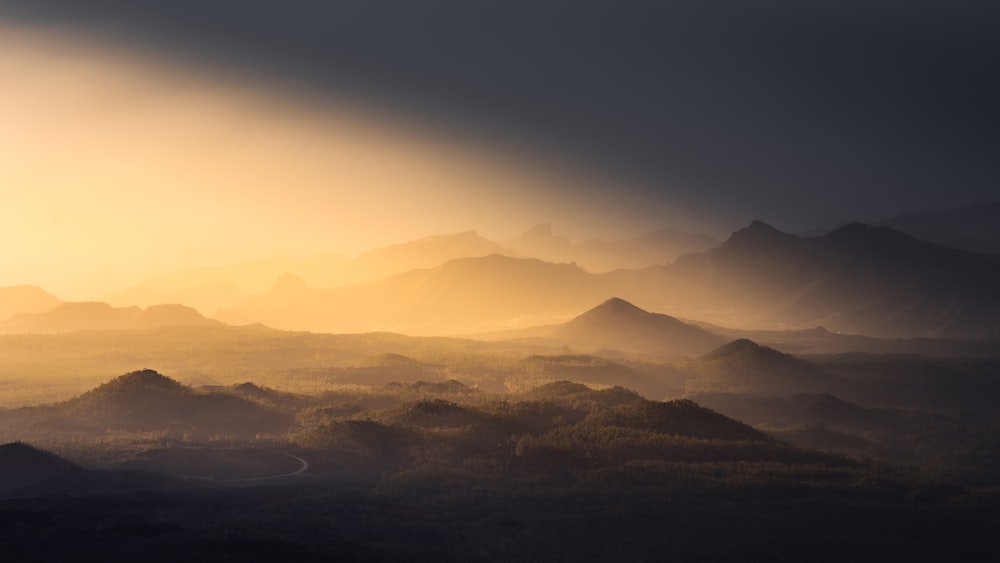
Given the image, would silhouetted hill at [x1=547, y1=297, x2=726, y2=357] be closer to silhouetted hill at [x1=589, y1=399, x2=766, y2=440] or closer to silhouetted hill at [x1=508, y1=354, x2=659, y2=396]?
silhouetted hill at [x1=508, y1=354, x2=659, y2=396]

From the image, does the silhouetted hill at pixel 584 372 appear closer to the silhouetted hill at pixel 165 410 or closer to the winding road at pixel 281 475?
the silhouetted hill at pixel 165 410

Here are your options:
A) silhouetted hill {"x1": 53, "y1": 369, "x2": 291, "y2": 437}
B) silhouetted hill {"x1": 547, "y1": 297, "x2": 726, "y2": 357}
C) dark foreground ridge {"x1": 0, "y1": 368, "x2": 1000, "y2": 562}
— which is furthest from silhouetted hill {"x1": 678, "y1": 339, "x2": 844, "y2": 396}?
silhouetted hill {"x1": 53, "y1": 369, "x2": 291, "y2": 437}

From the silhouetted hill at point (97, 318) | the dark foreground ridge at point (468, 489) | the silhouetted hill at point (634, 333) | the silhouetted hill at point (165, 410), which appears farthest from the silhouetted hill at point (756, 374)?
the silhouetted hill at point (97, 318)

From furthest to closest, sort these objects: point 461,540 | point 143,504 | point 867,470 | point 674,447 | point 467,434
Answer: point 467,434
point 674,447
point 867,470
point 143,504
point 461,540

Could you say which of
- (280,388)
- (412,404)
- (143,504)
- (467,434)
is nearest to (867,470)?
(467,434)

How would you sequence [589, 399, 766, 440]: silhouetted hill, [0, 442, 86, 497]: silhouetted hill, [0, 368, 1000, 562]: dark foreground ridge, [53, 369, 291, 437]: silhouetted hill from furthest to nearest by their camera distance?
[53, 369, 291, 437]: silhouetted hill → [589, 399, 766, 440]: silhouetted hill → [0, 442, 86, 497]: silhouetted hill → [0, 368, 1000, 562]: dark foreground ridge

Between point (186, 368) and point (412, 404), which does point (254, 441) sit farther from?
point (186, 368)

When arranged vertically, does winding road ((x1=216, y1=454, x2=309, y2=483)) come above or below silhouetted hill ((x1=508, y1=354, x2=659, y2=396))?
below
